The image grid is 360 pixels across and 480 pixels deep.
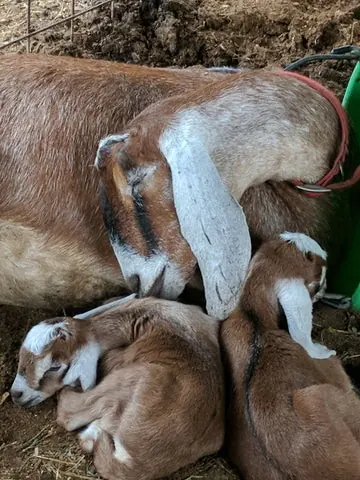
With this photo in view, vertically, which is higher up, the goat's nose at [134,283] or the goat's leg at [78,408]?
the goat's nose at [134,283]

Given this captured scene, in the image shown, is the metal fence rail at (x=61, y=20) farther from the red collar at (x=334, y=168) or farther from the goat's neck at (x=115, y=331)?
the goat's neck at (x=115, y=331)

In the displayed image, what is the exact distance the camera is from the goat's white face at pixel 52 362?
10.0 feet

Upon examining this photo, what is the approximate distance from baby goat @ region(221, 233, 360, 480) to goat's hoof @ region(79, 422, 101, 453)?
1.60 feet

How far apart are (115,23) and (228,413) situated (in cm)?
299

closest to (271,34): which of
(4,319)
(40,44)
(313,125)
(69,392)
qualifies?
(40,44)

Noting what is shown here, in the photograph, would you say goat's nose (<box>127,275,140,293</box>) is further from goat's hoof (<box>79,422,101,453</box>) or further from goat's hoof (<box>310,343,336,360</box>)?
goat's hoof (<box>310,343,336,360</box>)

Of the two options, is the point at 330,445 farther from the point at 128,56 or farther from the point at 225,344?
the point at 128,56

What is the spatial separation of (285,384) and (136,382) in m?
0.54

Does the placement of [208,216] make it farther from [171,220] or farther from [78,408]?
[78,408]

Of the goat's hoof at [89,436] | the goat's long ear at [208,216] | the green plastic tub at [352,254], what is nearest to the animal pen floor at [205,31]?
the green plastic tub at [352,254]

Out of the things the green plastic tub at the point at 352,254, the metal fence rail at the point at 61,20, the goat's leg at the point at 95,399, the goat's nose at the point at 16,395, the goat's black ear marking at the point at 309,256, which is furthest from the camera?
the metal fence rail at the point at 61,20

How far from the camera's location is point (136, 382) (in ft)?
9.52

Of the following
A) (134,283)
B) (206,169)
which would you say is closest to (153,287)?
(134,283)

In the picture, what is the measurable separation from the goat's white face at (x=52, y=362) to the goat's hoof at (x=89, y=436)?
164 mm
